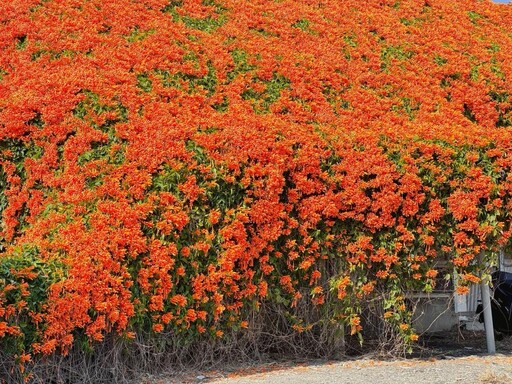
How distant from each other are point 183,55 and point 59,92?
6.87 feet

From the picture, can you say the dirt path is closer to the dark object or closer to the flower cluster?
the flower cluster

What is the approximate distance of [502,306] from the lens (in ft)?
33.9

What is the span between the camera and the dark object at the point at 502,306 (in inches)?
401

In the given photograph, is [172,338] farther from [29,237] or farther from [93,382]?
[29,237]

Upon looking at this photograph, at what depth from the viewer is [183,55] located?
997cm

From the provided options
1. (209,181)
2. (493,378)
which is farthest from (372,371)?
(209,181)

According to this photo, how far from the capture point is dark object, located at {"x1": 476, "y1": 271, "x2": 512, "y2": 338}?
10.2 meters

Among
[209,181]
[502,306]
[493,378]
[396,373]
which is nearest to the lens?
[493,378]

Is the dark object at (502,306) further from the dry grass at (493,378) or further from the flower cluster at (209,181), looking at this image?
the dry grass at (493,378)

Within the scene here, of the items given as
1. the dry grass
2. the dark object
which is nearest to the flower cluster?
the dry grass

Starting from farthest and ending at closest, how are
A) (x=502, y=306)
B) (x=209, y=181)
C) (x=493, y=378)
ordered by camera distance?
(x=502, y=306), (x=209, y=181), (x=493, y=378)

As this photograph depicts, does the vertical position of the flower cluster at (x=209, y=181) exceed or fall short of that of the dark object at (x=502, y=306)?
it exceeds it

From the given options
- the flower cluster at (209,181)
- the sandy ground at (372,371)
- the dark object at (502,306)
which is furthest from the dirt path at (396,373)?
the dark object at (502,306)

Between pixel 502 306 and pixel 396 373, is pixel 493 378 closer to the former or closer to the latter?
pixel 396 373
